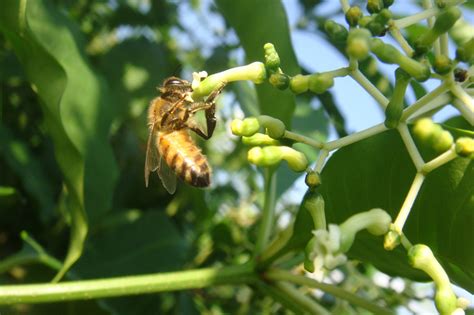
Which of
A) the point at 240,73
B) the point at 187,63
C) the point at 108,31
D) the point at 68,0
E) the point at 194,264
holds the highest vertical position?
the point at 240,73

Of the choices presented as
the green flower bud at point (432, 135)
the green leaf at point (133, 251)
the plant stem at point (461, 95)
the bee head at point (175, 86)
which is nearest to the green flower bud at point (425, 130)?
the green flower bud at point (432, 135)

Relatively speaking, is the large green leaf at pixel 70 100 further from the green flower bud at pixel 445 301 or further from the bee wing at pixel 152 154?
the green flower bud at pixel 445 301

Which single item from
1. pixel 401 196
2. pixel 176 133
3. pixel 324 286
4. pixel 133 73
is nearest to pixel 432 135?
pixel 401 196

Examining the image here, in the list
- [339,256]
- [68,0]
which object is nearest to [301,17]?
[68,0]

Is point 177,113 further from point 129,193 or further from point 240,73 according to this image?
point 129,193

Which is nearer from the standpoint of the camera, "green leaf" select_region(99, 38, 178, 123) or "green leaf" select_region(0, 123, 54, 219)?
"green leaf" select_region(0, 123, 54, 219)

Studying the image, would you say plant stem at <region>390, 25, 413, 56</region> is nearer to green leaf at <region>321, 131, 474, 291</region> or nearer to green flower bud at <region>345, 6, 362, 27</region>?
green flower bud at <region>345, 6, 362, 27</region>

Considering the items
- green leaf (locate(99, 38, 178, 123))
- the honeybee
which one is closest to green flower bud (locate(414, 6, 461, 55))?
the honeybee
